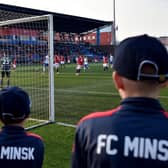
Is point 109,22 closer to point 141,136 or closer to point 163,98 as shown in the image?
point 163,98

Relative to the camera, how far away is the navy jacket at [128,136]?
160 centimetres

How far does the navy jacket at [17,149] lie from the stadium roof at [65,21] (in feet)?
93.3

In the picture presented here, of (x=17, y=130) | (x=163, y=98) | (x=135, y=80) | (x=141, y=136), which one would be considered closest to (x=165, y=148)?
(x=141, y=136)

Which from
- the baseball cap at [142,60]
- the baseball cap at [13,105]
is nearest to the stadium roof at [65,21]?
the baseball cap at [13,105]

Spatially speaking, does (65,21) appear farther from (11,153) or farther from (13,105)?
(11,153)

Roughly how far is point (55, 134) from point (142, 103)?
572 cm

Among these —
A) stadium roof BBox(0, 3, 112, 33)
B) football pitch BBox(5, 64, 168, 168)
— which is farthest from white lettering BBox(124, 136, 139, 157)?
stadium roof BBox(0, 3, 112, 33)

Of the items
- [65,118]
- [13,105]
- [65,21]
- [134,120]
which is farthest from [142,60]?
[65,21]

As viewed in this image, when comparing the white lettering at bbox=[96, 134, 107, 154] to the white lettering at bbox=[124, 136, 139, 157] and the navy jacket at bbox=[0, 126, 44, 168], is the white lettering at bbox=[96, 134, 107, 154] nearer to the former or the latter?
the white lettering at bbox=[124, 136, 139, 157]

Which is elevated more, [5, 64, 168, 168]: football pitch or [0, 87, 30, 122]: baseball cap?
[0, 87, 30, 122]: baseball cap

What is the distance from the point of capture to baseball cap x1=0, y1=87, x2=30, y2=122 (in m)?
2.46

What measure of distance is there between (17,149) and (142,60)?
1165 millimetres

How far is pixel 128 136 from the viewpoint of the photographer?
1.63 m

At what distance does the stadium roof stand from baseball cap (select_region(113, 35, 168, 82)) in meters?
29.2
